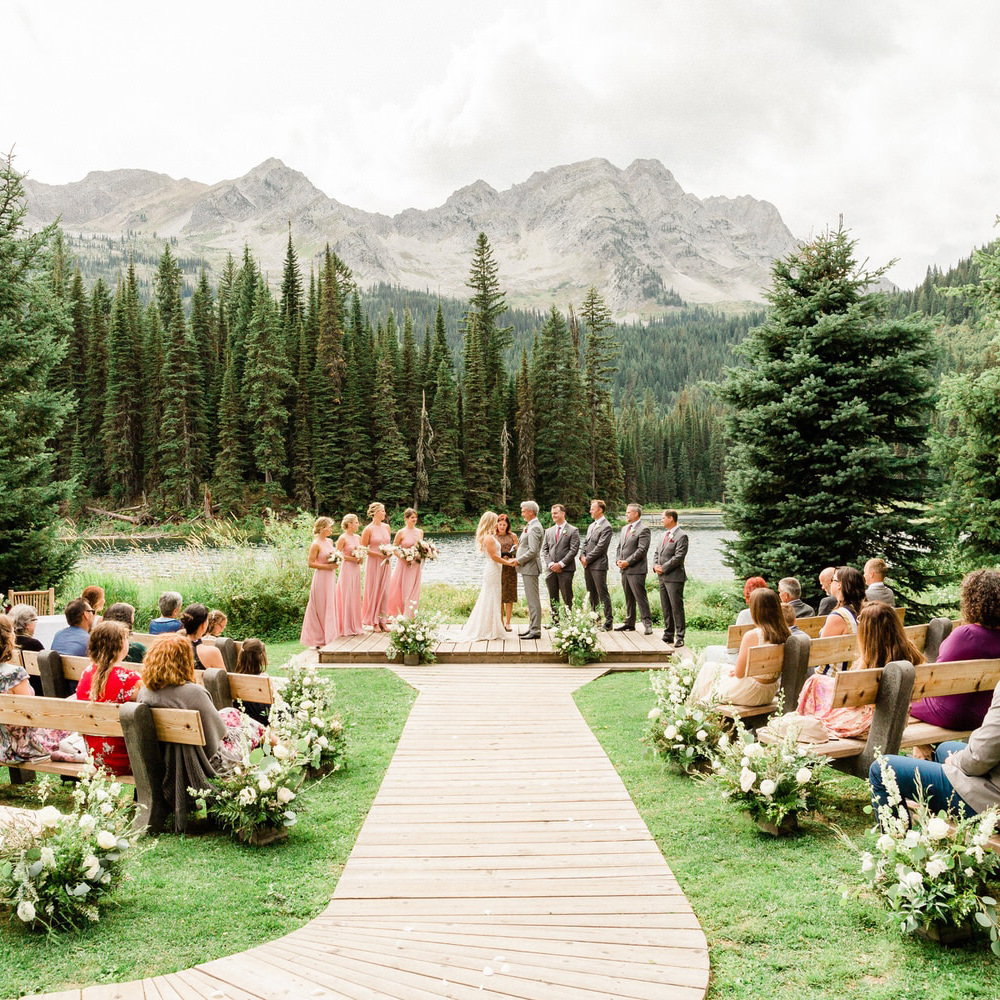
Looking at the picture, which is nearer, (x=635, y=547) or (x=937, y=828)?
(x=937, y=828)

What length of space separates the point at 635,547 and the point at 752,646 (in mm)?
5969

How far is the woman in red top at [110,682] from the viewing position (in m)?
5.01

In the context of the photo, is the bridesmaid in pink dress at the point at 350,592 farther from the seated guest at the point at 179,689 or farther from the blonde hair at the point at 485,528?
the seated guest at the point at 179,689

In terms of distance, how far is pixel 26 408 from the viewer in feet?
48.5

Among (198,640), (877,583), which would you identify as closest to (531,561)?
(877,583)

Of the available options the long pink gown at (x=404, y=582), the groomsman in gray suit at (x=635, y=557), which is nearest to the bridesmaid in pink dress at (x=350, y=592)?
the long pink gown at (x=404, y=582)

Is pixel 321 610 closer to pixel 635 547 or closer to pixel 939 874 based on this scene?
pixel 635 547

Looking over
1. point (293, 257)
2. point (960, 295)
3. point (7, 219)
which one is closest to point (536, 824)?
point (960, 295)

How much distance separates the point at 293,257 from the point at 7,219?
189 feet

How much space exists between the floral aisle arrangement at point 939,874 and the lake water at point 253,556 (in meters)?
12.0

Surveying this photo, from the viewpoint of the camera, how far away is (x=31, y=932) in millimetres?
3490

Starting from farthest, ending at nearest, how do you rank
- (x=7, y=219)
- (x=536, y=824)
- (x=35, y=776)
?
(x=7, y=219) < (x=35, y=776) < (x=536, y=824)

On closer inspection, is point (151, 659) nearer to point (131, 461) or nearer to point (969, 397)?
point (969, 397)

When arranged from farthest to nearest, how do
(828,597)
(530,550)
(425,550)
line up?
(425,550) < (530,550) < (828,597)
